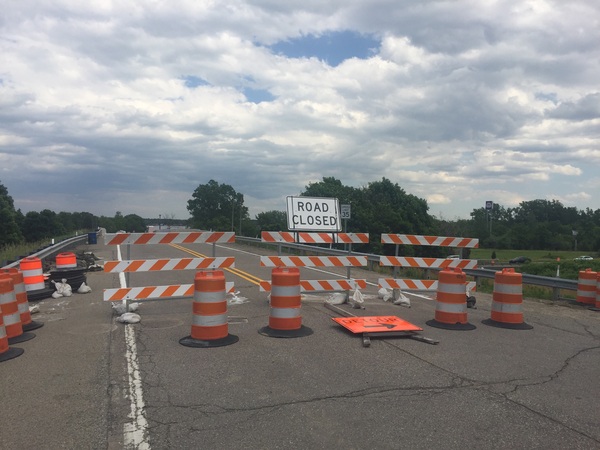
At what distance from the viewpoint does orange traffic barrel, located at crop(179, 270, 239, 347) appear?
7418mm

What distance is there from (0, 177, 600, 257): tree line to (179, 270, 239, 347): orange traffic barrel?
34337mm

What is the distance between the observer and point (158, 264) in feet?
30.6

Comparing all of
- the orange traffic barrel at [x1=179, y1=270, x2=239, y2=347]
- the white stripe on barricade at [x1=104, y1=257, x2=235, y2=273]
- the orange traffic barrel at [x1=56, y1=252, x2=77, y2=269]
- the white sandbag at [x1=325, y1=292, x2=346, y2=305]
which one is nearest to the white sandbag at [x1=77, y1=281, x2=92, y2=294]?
the orange traffic barrel at [x1=56, y1=252, x2=77, y2=269]

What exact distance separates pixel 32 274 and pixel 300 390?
9.06m

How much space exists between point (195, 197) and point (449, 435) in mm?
130631

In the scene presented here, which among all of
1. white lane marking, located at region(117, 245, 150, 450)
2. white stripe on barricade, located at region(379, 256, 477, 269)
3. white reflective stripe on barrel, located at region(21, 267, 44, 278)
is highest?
white stripe on barricade, located at region(379, 256, 477, 269)

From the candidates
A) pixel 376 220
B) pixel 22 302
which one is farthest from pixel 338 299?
pixel 376 220

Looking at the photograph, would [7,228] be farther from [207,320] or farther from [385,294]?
[207,320]

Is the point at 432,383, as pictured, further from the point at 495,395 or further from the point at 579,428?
the point at 579,428

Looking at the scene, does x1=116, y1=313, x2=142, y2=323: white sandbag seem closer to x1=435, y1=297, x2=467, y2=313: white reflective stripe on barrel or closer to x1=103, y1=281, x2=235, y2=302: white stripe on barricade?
x1=103, y1=281, x2=235, y2=302: white stripe on barricade

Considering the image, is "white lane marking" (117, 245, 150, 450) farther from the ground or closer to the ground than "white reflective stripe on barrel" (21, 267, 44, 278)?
closer to the ground

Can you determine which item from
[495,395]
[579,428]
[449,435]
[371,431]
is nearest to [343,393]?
[371,431]

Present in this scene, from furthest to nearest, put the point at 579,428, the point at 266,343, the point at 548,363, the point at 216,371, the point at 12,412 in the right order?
the point at 266,343 → the point at 548,363 → the point at 216,371 → the point at 12,412 → the point at 579,428

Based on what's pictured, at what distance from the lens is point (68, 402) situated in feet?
16.3
